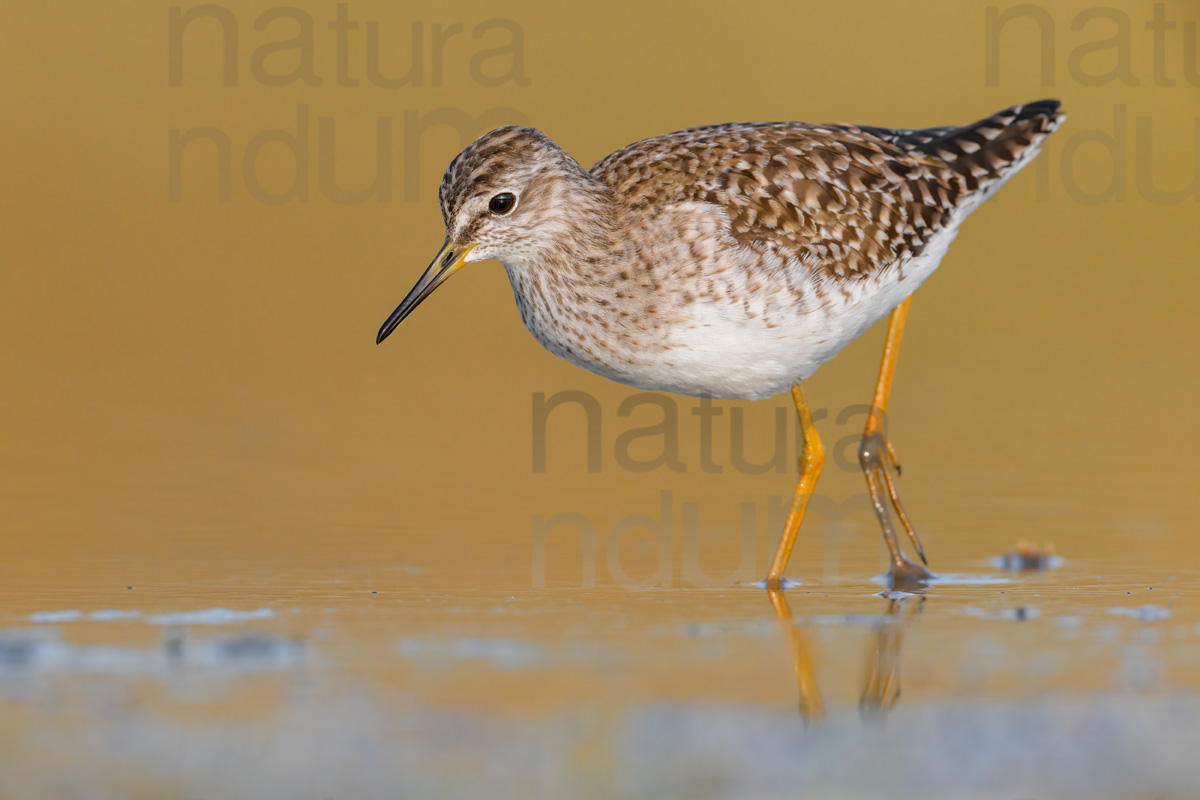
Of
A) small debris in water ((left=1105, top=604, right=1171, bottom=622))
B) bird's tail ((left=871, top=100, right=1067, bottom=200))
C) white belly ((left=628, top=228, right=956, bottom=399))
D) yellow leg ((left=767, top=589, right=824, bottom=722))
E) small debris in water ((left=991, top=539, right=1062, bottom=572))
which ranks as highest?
bird's tail ((left=871, top=100, right=1067, bottom=200))

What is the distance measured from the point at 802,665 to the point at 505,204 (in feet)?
9.83

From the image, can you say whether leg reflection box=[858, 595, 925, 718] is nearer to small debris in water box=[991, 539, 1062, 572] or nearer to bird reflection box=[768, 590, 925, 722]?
bird reflection box=[768, 590, 925, 722]

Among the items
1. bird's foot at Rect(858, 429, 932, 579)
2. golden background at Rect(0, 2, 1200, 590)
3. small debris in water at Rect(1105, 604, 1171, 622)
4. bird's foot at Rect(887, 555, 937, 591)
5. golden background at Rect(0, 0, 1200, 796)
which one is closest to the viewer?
small debris in water at Rect(1105, 604, 1171, 622)

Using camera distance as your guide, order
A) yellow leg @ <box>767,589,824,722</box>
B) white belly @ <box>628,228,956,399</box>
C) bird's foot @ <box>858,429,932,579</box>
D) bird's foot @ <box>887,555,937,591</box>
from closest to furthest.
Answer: yellow leg @ <box>767,589,824,722</box> < bird's foot @ <box>887,555,937,591</box> < white belly @ <box>628,228,956,399</box> < bird's foot @ <box>858,429,932,579</box>

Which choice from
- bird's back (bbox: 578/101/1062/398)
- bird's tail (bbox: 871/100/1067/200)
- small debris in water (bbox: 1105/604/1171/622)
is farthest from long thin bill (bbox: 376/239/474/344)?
small debris in water (bbox: 1105/604/1171/622)

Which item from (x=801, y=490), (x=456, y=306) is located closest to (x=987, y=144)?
(x=801, y=490)

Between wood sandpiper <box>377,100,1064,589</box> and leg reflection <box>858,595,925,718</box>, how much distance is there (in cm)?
61

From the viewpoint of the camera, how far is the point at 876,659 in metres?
5.58

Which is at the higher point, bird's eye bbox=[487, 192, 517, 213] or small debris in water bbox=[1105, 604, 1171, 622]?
bird's eye bbox=[487, 192, 517, 213]

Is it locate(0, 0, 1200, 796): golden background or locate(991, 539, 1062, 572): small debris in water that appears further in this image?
locate(991, 539, 1062, 572): small debris in water

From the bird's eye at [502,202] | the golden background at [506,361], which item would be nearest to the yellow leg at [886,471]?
the golden background at [506,361]

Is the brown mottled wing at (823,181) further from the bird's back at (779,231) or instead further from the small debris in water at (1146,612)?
the small debris in water at (1146,612)

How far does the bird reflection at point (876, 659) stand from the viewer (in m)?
5.03

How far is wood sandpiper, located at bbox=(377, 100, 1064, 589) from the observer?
7270mm
